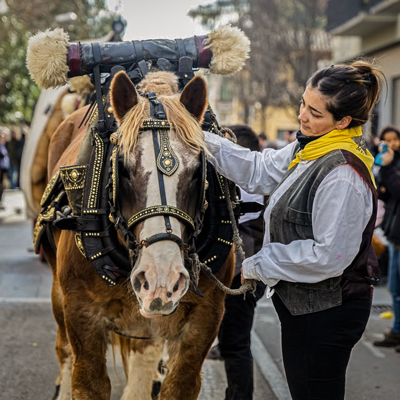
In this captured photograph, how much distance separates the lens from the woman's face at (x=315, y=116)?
2.75 metres

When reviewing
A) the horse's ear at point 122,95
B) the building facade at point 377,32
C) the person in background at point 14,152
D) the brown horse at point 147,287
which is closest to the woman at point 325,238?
the brown horse at point 147,287

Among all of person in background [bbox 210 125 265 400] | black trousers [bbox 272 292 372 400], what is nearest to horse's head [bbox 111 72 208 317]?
black trousers [bbox 272 292 372 400]

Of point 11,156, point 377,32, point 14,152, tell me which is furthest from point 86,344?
point 11,156

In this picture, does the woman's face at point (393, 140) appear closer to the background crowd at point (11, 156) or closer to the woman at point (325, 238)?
the woman at point (325, 238)

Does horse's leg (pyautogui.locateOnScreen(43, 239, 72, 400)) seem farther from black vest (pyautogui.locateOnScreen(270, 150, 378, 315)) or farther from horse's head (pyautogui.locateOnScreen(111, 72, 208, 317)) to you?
black vest (pyautogui.locateOnScreen(270, 150, 378, 315))

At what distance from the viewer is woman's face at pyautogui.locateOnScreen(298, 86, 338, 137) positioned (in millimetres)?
2748

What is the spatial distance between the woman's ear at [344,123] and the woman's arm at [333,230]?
0.74ft

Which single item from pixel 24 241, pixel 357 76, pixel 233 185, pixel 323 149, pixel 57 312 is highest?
pixel 357 76

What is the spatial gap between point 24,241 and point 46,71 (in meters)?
8.24

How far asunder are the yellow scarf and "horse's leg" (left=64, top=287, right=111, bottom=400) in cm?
129

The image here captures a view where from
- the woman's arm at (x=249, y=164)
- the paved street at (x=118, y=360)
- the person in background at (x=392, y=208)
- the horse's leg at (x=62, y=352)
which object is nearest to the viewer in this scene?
the woman's arm at (x=249, y=164)

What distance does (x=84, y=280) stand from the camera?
10.7ft

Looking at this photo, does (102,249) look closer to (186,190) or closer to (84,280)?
(84,280)

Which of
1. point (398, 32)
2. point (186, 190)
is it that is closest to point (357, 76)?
point (186, 190)
